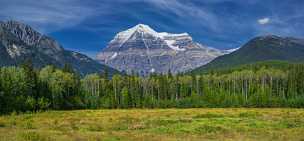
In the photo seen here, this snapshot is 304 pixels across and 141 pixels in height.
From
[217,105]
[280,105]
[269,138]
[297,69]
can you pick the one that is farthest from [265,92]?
[269,138]

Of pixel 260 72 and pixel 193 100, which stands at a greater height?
pixel 260 72

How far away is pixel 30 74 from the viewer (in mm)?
105375

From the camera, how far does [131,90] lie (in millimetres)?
149625

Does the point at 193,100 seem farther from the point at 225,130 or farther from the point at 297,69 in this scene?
the point at 225,130

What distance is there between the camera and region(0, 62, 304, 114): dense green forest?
316 feet

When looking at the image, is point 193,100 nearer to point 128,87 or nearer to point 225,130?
point 128,87

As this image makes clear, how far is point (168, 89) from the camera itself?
159000mm

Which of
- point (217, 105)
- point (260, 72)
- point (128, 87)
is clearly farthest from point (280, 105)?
point (128, 87)

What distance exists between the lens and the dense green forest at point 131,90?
316 ft

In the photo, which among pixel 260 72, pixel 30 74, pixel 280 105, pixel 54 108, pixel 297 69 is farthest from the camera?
pixel 260 72

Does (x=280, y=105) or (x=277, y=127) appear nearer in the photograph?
(x=277, y=127)

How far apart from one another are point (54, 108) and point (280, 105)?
241 feet

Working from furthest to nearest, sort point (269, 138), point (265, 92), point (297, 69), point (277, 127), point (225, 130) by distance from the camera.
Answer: point (297, 69)
point (265, 92)
point (277, 127)
point (225, 130)
point (269, 138)

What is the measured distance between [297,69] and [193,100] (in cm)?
5205
